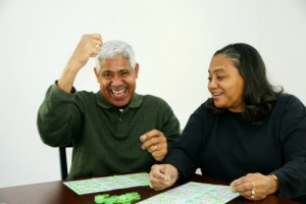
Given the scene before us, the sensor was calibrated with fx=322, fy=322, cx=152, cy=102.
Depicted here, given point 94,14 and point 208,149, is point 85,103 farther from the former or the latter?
point 94,14

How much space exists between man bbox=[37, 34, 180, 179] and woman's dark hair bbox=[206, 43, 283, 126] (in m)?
0.47

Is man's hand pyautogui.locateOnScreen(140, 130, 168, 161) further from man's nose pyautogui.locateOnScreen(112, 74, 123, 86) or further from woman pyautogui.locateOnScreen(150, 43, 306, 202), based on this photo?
man's nose pyautogui.locateOnScreen(112, 74, 123, 86)

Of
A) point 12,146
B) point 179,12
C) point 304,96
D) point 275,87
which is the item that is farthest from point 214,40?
point 12,146

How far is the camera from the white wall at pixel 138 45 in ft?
7.88

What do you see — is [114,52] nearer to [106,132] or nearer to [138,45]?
[106,132]

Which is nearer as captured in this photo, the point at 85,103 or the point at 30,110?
the point at 85,103

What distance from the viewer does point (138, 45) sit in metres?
2.79

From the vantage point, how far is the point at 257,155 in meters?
1.41

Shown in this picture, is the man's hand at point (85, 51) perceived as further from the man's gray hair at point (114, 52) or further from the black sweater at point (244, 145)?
the black sweater at point (244, 145)

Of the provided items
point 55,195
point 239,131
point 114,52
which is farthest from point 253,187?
point 114,52

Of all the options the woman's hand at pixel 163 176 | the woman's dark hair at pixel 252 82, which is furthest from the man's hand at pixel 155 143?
the woman's dark hair at pixel 252 82

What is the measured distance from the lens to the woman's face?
1.54m

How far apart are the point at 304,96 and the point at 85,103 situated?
1.99 m

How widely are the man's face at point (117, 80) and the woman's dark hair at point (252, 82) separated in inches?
23.2
